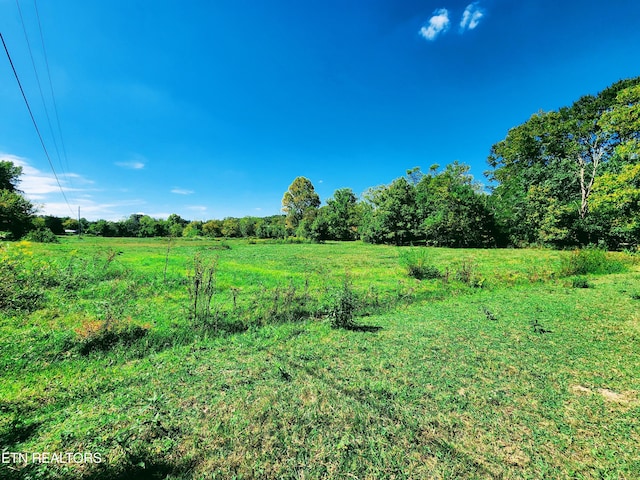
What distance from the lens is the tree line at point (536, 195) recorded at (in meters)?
17.5

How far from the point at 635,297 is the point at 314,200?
163 ft

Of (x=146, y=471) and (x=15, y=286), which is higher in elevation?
(x=15, y=286)

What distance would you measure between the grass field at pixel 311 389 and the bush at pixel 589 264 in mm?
5840

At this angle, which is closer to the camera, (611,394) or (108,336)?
(611,394)

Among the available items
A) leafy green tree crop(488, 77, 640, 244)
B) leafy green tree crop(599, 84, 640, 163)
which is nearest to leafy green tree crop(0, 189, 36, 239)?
leafy green tree crop(599, 84, 640, 163)

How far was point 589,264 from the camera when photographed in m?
12.8

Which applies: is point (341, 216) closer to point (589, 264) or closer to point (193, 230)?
point (193, 230)

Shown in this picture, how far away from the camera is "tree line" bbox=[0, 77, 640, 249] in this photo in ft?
57.3

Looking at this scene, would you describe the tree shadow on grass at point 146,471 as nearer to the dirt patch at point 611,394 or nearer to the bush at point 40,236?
the dirt patch at point 611,394

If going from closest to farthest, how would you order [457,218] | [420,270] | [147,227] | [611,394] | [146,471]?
[146,471], [611,394], [420,270], [457,218], [147,227]

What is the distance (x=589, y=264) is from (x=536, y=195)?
16710 mm

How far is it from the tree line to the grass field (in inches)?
669

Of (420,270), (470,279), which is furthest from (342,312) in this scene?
(470,279)

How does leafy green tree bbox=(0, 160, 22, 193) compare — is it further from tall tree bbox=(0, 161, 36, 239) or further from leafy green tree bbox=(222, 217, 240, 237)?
leafy green tree bbox=(222, 217, 240, 237)
